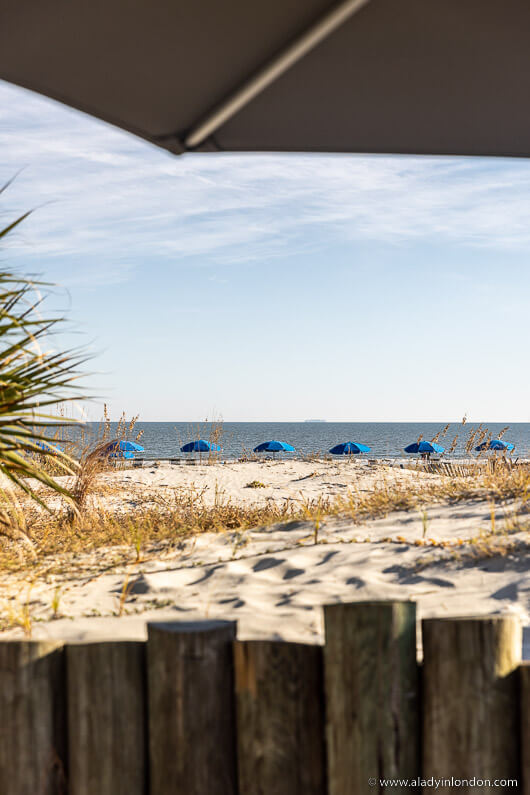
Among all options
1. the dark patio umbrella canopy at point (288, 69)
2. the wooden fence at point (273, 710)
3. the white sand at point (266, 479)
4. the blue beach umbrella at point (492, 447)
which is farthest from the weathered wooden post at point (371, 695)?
the white sand at point (266, 479)

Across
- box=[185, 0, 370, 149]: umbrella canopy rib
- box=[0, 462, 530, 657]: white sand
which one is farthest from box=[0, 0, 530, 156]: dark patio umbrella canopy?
A: box=[0, 462, 530, 657]: white sand

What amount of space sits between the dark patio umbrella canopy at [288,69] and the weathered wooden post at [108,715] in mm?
2132

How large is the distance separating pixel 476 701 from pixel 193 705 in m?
0.63

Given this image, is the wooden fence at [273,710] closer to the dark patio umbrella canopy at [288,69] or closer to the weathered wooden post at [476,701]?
the weathered wooden post at [476,701]

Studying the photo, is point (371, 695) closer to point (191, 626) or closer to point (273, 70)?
point (191, 626)

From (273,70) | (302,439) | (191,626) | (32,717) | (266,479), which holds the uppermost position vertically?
(273,70)

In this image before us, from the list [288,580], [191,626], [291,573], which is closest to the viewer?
[191,626]

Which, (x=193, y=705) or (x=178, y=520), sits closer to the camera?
(x=193, y=705)

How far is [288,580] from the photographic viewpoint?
312 centimetres

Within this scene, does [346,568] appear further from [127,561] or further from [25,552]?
[25,552]

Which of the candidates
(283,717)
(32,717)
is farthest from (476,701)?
(32,717)

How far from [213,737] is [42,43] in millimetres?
2399

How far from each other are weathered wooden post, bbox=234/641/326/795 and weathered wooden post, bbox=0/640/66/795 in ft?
1.51

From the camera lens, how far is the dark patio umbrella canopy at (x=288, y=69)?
226 centimetres
